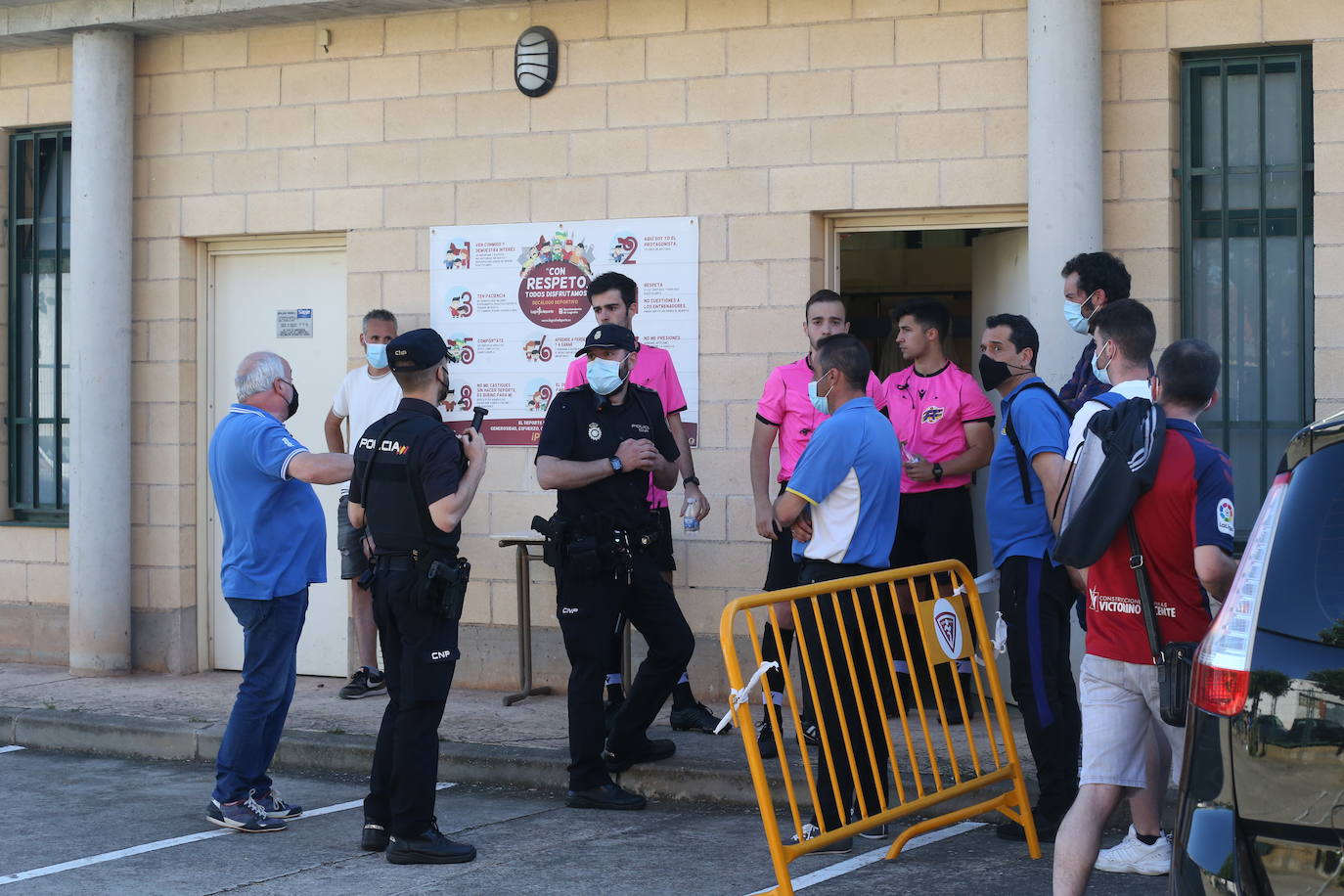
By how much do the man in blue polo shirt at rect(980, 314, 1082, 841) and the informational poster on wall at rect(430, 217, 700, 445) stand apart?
2.91 m

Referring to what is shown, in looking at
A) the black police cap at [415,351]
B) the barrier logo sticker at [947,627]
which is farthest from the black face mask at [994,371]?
the black police cap at [415,351]

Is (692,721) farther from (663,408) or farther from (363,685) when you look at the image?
(363,685)

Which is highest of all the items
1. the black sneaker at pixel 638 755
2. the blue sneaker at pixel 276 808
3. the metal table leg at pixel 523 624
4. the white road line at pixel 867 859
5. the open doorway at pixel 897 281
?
the open doorway at pixel 897 281

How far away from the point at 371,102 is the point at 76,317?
7.55 feet

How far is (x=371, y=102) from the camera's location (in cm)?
959

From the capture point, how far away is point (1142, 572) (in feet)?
16.0

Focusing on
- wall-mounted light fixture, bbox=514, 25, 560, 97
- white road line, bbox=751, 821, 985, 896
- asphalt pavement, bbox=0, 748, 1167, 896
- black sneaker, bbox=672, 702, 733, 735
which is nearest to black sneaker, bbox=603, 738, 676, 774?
asphalt pavement, bbox=0, 748, 1167, 896

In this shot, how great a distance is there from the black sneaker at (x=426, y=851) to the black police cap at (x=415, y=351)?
5.93ft

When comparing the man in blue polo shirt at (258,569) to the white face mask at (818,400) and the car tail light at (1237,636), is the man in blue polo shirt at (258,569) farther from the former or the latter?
the car tail light at (1237,636)

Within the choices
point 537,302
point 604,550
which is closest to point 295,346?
point 537,302

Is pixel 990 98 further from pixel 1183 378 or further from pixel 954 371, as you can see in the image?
pixel 1183 378

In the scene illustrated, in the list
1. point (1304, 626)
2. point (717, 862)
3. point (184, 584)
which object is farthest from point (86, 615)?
point (1304, 626)

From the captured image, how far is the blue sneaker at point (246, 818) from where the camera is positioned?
6672mm

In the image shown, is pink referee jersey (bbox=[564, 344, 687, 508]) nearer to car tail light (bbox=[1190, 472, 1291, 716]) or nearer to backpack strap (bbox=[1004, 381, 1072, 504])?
backpack strap (bbox=[1004, 381, 1072, 504])
